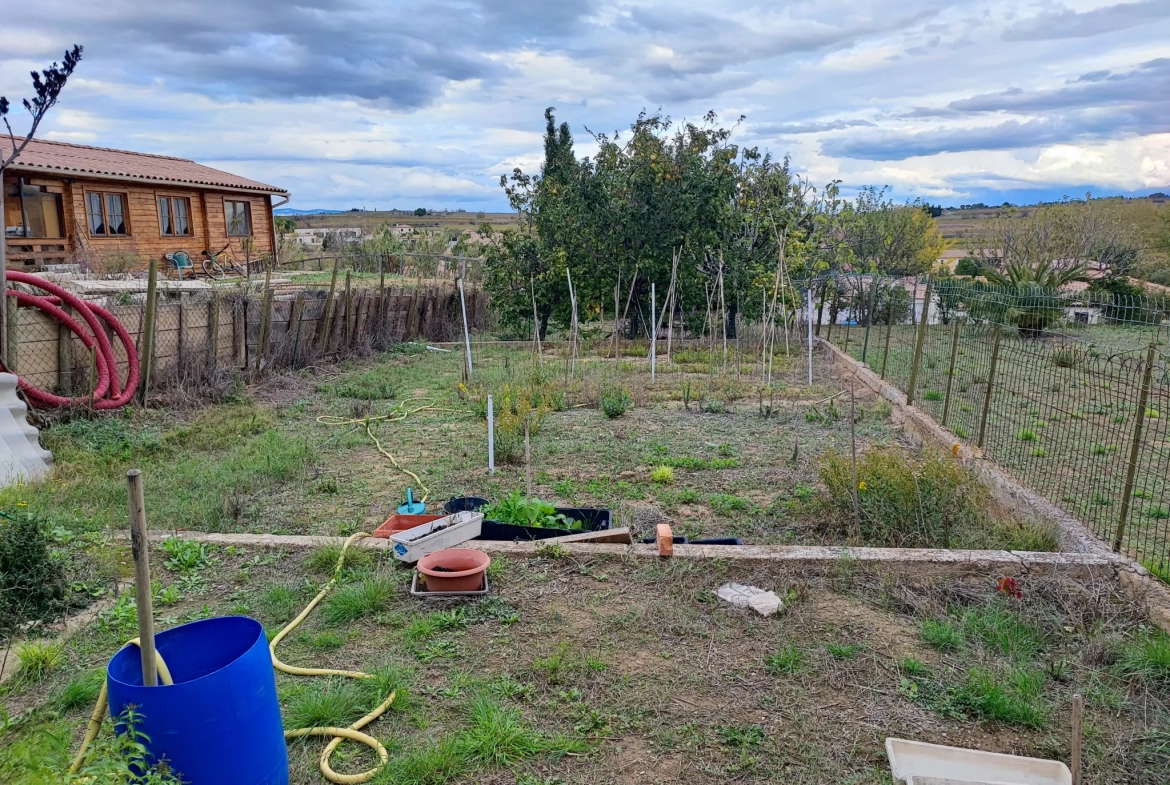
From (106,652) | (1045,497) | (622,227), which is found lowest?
(106,652)

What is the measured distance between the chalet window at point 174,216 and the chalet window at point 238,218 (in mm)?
1064

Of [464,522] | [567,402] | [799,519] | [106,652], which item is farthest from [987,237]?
[106,652]

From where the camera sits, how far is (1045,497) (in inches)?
175

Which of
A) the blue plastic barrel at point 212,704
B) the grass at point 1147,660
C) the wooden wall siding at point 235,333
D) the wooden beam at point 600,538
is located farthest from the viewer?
the wooden wall siding at point 235,333

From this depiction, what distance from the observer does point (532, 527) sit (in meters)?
4.08

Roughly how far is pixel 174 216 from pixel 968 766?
1938cm

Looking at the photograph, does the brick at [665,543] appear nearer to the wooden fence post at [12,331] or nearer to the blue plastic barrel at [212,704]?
the blue plastic barrel at [212,704]

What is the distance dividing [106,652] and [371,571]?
43.5 inches

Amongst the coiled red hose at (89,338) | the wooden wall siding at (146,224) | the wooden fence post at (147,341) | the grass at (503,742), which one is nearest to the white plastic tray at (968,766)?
the grass at (503,742)

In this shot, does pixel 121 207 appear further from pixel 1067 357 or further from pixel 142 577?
pixel 1067 357

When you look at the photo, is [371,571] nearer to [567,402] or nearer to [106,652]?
[106,652]

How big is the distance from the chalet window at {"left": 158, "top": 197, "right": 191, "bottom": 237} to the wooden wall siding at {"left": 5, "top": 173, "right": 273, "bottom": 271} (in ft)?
0.36

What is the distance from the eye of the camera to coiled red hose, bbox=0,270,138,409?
613 cm

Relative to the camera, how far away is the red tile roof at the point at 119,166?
46.5ft
